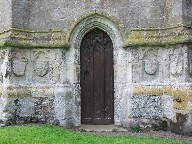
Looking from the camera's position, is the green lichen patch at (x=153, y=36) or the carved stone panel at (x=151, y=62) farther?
the carved stone panel at (x=151, y=62)

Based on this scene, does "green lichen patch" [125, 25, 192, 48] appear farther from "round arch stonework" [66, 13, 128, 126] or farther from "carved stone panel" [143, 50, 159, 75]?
"round arch stonework" [66, 13, 128, 126]

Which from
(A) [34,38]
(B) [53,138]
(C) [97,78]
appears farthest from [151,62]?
(B) [53,138]

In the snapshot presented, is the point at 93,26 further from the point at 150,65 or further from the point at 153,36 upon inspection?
the point at 150,65

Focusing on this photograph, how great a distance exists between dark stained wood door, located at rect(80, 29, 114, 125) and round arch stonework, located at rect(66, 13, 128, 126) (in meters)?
0.29

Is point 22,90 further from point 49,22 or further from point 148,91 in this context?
point 148,91

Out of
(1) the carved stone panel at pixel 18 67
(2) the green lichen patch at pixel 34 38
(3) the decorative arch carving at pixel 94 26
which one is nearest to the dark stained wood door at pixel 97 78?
(3) the decorative arch carving at pixel 94 26

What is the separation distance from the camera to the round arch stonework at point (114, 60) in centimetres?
1096

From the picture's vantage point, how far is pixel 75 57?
436 inches

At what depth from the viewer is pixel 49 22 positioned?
36.7ft

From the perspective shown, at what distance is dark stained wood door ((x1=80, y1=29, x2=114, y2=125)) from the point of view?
446 inches

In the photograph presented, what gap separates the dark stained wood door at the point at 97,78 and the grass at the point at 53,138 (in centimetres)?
212

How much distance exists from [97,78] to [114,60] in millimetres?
848

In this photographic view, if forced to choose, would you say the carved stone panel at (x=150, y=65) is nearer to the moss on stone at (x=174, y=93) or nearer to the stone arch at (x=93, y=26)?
the moss on stone at (x=174, y=93)

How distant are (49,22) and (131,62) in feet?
9.75
